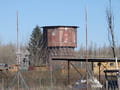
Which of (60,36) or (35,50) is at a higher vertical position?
(60,36)

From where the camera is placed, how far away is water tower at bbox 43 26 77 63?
1871 inches

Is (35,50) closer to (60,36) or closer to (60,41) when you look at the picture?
(60,41)

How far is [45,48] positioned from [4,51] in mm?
21872

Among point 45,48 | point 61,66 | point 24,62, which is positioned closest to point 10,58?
point 24,62

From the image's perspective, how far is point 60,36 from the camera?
1875 inches

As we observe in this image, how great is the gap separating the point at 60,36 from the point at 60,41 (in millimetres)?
773

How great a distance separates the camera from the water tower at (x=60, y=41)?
156 ft

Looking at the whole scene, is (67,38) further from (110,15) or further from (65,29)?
(110,15)

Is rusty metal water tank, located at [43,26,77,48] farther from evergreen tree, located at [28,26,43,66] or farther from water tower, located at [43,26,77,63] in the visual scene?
evergreen tree, located at [28,26,43,66]

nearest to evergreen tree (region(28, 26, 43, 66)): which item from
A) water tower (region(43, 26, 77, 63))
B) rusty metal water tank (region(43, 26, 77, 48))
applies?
water tower (region(43, 26, 77, 63))

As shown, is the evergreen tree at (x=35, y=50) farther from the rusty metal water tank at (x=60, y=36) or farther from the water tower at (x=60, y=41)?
the rusty metal water tank at (x=60, y=36)

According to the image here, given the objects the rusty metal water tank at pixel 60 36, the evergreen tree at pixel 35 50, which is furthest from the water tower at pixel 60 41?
the evergreen tree at pixel 35 50

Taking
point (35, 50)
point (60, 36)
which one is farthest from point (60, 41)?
point (35, 50)

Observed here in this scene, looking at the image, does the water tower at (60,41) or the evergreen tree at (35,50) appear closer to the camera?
the water tower at (60,41)
